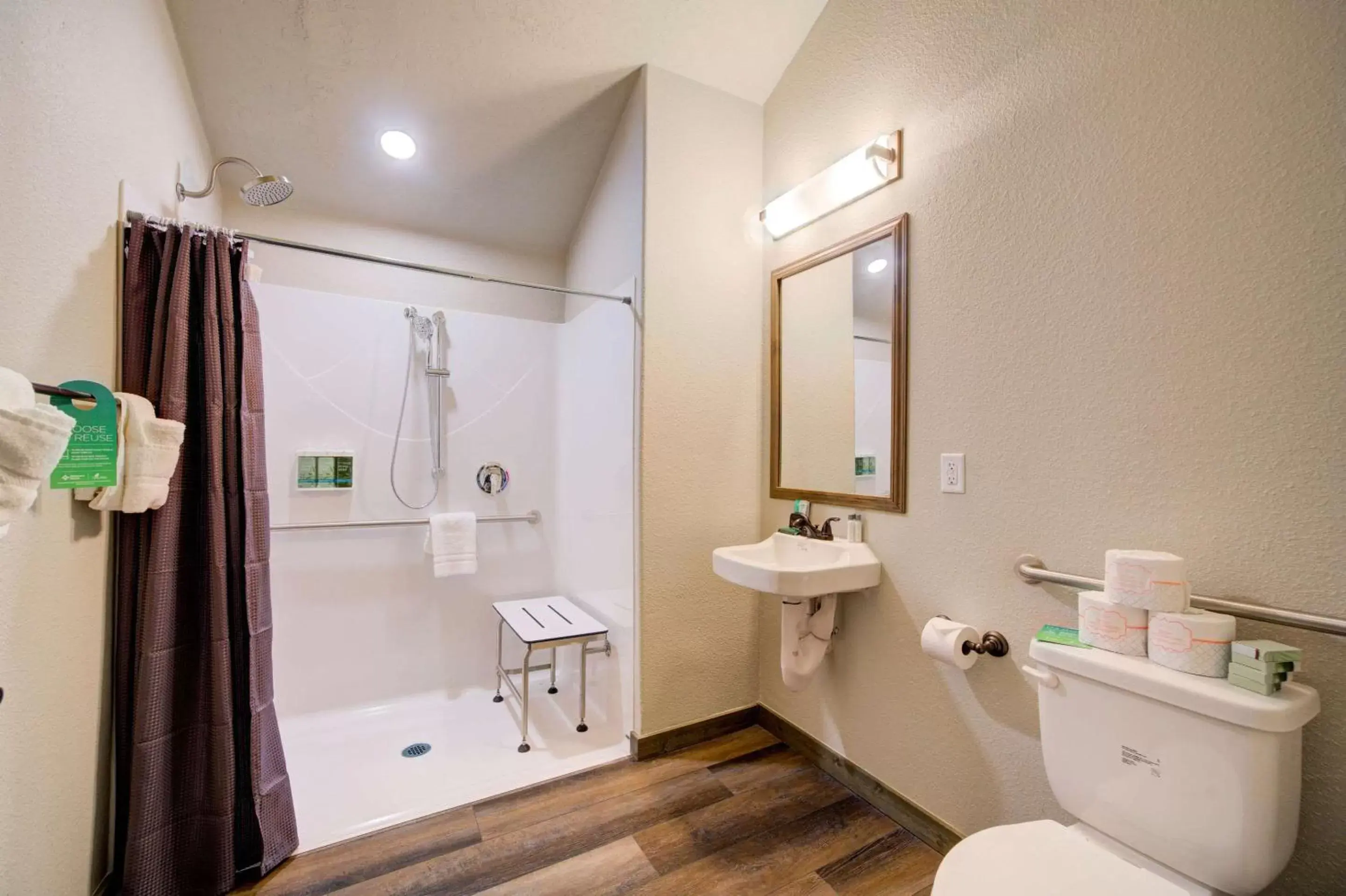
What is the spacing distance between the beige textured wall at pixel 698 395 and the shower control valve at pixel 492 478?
3.76ft

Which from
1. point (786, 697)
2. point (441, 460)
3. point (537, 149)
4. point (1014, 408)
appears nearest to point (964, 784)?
point (786, 697)

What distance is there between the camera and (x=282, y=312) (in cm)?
243

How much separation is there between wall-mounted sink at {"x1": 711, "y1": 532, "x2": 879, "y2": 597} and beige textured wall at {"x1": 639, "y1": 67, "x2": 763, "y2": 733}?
Result: 265mm

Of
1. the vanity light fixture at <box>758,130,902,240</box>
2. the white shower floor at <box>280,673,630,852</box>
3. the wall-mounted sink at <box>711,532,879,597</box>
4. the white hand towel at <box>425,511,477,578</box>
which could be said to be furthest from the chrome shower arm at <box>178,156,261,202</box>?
the white shower floor at <box>280,673,630,852</box>

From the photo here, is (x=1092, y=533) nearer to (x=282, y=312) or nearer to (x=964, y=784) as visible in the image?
(x=964, y=784)

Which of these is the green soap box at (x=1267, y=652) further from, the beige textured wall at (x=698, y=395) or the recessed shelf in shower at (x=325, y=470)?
the recessed shelf in shower at (x=325, y=470)

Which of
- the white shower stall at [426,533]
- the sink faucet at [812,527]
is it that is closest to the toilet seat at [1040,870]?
the sink faucet at [812,527]

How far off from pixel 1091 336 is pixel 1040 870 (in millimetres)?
1100

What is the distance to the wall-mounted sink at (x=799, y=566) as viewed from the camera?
5.37ft

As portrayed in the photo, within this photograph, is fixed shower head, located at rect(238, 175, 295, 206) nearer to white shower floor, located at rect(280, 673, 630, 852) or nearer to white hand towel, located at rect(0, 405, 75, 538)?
white hand towel, located at rect(0, 405, 75, 538)

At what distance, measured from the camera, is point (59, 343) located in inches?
44.8

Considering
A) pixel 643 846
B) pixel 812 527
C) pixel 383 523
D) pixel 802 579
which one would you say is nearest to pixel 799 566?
pixel 812 527

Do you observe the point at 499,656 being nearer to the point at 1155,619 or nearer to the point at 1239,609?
the point at 1155,619

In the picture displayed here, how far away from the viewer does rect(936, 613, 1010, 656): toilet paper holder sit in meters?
1.40
